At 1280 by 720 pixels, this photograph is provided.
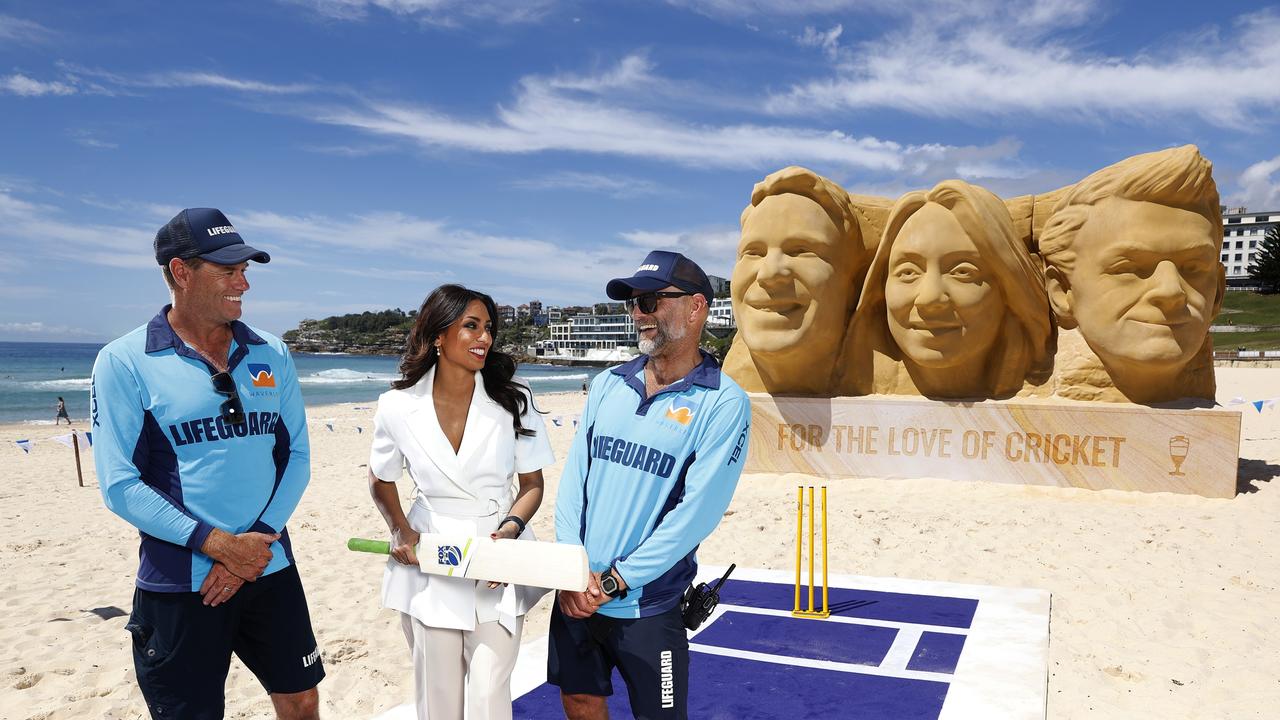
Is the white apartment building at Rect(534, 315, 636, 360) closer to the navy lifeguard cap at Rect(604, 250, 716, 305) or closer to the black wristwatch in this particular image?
the navy lifeguard cap at Rect(604, 250, 716, 305)

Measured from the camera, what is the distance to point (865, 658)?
4.88m

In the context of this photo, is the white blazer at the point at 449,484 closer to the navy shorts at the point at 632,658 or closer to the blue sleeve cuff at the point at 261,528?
the navy shorts at the point at 632,658

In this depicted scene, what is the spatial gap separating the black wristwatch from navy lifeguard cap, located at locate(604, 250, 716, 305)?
3.03 ft

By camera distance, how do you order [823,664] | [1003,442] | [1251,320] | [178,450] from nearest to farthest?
[178,450] → [823,664] → [1003,442] → [1251,320]

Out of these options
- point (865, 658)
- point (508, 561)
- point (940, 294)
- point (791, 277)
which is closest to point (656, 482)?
point (508, 561)

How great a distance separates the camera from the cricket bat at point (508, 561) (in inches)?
99.6

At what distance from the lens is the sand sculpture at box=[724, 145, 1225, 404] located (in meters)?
8.69

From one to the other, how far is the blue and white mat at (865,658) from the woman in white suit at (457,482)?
1519 millimetres

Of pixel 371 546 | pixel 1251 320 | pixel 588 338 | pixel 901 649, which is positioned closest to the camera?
pixel 371 546

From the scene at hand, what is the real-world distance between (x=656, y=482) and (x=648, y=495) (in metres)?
0.05

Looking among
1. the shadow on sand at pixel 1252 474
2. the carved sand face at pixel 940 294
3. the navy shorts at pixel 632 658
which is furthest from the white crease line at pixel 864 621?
the shadow on sand at pixel 1252 474

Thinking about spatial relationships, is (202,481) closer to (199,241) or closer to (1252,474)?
(199,241)

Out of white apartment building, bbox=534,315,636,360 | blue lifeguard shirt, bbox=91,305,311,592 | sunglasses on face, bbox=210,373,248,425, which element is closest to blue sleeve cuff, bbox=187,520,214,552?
blue lifeguard shirt, bbox=91,305,311,592

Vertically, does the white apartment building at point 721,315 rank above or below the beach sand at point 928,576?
above
